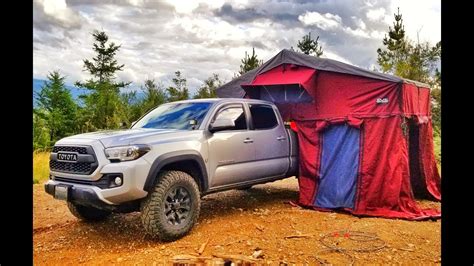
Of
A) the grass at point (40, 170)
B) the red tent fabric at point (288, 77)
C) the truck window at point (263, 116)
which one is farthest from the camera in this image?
the grass at point (40, 170)

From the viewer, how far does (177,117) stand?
21.6 feet

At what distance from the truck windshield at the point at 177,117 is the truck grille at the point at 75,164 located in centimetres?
133

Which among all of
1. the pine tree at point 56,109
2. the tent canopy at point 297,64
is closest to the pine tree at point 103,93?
the pine tree at point 56,109

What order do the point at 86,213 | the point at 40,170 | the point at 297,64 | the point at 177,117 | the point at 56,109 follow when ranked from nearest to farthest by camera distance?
the point at 86,213, the point at 177,117, the point at 297,64, the point at 40,170, the point at 56,109

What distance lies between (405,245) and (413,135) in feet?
11.7

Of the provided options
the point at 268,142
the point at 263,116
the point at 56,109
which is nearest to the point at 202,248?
the point at 268,142

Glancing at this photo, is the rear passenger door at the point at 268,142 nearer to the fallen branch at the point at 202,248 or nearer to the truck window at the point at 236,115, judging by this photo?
the truck window at the point at 236,115

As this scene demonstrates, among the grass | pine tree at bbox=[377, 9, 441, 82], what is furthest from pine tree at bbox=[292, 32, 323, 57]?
the grass

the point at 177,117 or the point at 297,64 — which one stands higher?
the point at 297,64

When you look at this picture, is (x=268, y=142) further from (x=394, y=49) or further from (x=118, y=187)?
(x=394, y=49)

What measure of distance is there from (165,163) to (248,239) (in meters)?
1.47

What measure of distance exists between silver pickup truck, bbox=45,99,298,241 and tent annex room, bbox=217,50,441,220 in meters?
1.19

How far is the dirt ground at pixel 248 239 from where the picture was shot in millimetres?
4977
